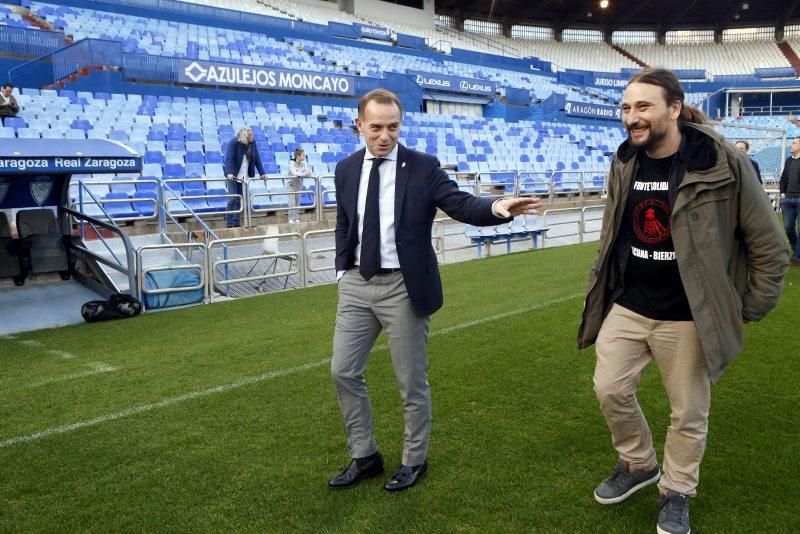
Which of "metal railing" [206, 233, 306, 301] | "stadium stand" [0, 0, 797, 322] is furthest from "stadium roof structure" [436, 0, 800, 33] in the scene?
"metal railing" [206, 233, 306, 301]

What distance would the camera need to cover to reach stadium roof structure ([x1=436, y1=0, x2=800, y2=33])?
4931 cm

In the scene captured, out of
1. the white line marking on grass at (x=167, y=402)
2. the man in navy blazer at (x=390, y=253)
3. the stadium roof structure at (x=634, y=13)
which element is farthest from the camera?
the stadium roof structure at (x=634, y=13)

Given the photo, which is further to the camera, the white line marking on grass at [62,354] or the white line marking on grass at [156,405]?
the white line marking on grass at [62,354]

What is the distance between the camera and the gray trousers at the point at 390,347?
131 inches

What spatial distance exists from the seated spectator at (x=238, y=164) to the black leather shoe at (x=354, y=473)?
8.98 metres

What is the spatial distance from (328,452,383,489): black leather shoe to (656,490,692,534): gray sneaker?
4.53 feet

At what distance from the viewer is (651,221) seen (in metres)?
2.97

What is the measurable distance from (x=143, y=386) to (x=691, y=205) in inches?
168

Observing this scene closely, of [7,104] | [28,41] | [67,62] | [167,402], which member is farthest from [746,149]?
[28,41]

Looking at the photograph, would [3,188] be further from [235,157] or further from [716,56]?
[716,56]

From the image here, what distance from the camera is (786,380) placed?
5133 mm

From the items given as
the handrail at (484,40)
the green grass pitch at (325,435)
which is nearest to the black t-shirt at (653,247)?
the green grass pitch at (325,435)

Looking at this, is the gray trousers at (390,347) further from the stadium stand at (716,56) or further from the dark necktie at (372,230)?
the stadium stand at (716,56)

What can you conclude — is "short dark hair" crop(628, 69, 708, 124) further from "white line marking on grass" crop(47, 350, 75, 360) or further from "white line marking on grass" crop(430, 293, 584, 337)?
"white line marking on grass" crop(47, 350, 75, 360)
